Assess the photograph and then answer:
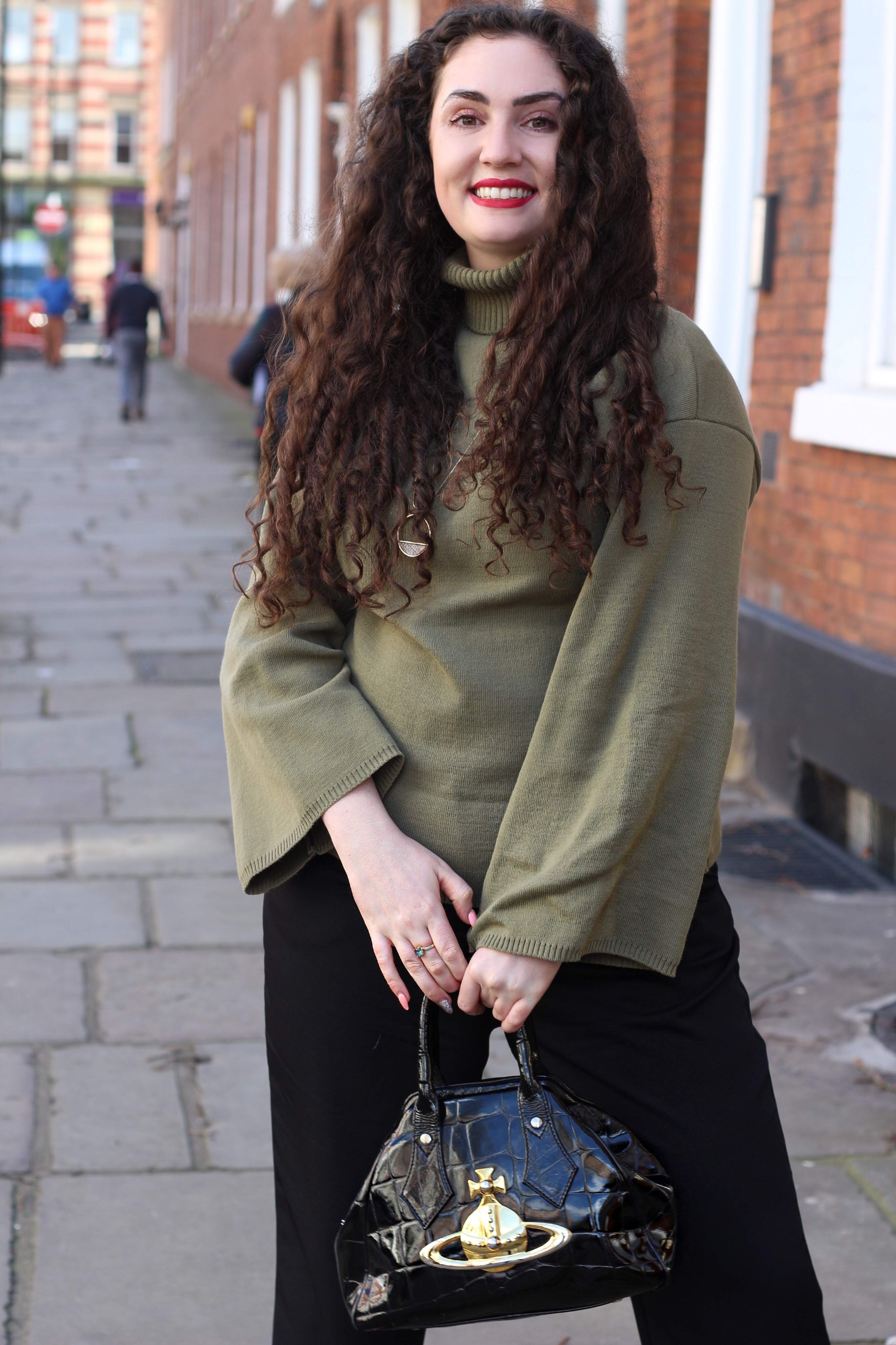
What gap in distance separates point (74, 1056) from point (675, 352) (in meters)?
2.47

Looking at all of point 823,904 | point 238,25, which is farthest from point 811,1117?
point 238,25

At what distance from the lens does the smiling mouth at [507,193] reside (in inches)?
69.1

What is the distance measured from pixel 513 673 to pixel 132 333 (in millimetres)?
20199

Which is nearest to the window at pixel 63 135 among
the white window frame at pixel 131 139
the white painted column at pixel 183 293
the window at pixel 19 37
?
the white window frame at pixel 131 139

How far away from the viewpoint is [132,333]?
2103 centimetres

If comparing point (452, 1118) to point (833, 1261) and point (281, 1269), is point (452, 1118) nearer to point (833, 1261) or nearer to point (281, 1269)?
point (281, 1269)

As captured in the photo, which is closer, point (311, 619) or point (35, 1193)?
point (311, 619)

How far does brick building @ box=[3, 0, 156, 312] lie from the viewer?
6788 centimetres

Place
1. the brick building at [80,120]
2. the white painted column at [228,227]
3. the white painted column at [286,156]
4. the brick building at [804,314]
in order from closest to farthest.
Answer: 1. the brick building at [804,314]
2. the white painted column at [286,156]
3. the white painted column at [228,227]
4. the brick building at [80,120]

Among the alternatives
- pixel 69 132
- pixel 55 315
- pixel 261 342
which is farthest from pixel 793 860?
pixel 69 132

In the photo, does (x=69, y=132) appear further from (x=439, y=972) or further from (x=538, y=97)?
(x=439, y=972)

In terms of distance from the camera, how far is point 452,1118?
1660mm

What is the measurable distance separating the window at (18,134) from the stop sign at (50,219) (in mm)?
4595

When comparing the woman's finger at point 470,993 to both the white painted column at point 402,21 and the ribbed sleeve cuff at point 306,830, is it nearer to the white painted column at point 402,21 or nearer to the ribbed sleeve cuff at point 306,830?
the ribbed sleeve cuff at point 306,830
